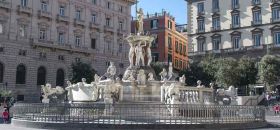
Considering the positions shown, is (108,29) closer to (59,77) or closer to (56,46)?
(56,46)

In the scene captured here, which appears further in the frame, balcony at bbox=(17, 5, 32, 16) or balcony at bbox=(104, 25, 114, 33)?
balcony at bbox=(104, 25, 114, 33)

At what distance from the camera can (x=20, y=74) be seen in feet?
154

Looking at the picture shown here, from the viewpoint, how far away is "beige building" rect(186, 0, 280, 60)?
56.3 m

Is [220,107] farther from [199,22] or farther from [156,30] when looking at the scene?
[156,30]

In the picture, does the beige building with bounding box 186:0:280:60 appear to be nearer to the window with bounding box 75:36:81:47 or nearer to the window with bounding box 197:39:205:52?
the window with bounding box 197:39:205:52

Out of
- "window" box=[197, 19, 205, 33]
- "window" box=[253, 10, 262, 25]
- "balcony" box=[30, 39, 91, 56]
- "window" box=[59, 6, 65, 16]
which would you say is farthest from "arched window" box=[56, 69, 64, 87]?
"window" box=[253, 10, 262, 25]

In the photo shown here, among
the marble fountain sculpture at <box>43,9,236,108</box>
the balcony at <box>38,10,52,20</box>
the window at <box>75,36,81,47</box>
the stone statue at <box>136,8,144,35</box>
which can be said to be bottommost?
the marble fountain sculpture at <box>43,9,236,108</box>

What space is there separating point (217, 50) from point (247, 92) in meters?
10.7

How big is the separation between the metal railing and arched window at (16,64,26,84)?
30.2 m

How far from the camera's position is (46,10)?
51031 mm

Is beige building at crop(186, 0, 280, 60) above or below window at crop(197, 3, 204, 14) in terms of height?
below

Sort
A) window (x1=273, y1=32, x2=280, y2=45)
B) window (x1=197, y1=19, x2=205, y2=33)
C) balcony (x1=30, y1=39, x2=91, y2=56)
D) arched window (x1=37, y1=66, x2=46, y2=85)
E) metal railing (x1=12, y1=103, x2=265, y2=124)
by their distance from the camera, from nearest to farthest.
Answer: metal railing (x1=12, y1=103, x2=265, y2=124)
balcony (x1=30, y1=39, x2=91, y2=56)
arched window (x1=37, y1=66, x2=46, y2=85)
window (x1=273, y1=32, x2=280, y2=45)
window (x1=197, y1=19, x2=205, y2=33)

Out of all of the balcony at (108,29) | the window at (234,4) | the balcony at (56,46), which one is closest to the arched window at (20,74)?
the balcony at (56,46)

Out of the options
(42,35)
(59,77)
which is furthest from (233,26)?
(42,35)
